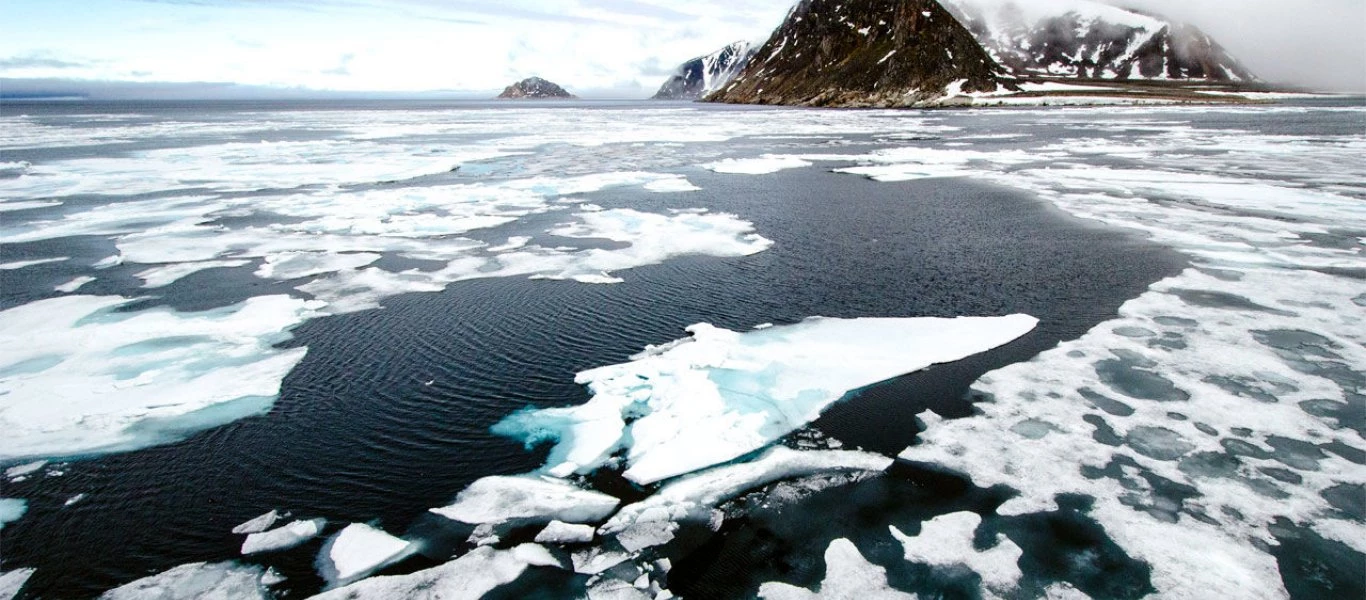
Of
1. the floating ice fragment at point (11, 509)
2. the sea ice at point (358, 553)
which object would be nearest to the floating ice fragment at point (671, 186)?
the sea ice at point (358, 553)

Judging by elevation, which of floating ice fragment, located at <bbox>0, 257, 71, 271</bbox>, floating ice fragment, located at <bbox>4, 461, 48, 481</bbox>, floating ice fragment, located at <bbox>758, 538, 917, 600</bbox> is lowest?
floating ice fragment, located at <bbox>758, 538, 917, 600</bbox>

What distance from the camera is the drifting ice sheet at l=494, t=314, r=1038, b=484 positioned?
23.0 feet

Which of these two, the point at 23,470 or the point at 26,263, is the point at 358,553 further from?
the point at 26,263

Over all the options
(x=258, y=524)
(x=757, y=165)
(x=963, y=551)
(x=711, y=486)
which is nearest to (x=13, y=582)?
(x=258, y=524)

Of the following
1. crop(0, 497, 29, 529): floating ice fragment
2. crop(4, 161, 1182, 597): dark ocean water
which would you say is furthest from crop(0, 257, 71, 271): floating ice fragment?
crop(0, 497, 29, 529): floating ice fragment

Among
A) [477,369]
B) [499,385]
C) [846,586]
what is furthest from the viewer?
[477,369]

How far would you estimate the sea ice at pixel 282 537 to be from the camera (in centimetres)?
564

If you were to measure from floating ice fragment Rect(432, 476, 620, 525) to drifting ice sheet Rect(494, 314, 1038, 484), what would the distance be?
0.37 meters

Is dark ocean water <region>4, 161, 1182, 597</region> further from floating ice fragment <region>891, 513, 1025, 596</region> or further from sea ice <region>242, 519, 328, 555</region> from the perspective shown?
floating ice fragment <region>891, 513, 1025, 596</region>

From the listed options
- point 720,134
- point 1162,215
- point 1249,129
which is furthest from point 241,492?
point 1249,129

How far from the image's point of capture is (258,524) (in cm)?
595

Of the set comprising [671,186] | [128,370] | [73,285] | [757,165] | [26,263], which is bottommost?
[128,370]

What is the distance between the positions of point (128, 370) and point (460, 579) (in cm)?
655

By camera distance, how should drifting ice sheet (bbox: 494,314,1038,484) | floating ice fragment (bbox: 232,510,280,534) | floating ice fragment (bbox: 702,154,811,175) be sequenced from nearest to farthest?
floating ice fragment (bbox: 232,510,280,534) → drifting ice sheet (bbox: 494,314,1038,484) → floating ice fragment (bbox: 702,154,811,175)
